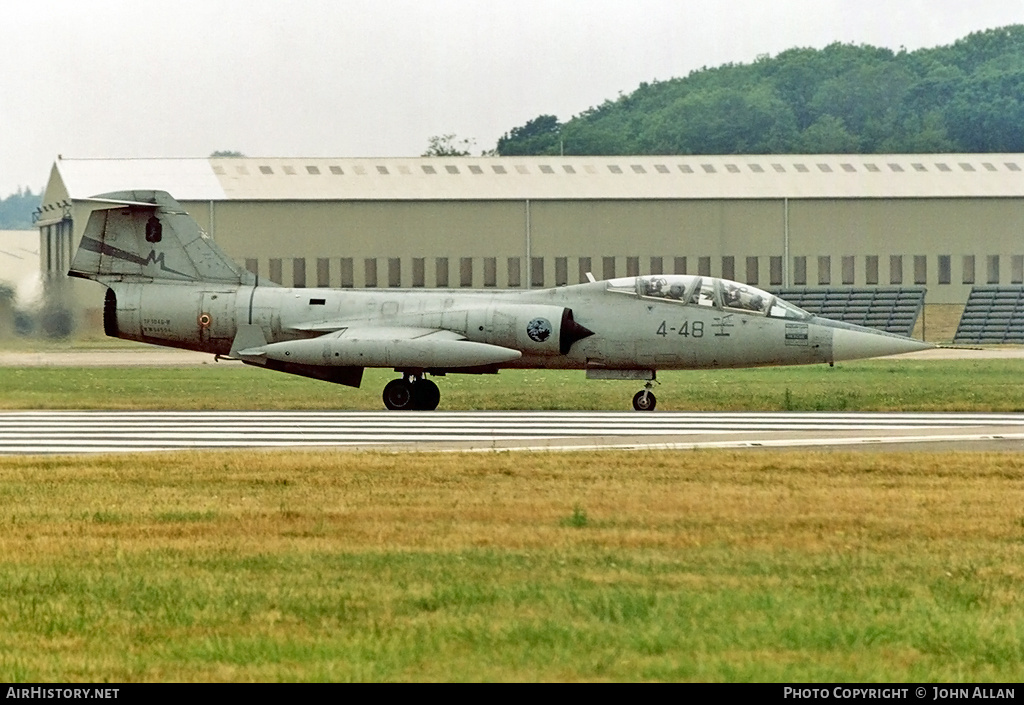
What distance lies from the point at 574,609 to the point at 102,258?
19963 millimetres

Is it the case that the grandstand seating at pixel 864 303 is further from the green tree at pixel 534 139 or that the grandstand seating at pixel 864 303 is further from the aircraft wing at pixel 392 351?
the green tree at pixel 534 139

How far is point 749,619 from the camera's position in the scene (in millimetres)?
8289

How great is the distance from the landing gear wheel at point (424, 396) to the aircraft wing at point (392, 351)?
0.52 m

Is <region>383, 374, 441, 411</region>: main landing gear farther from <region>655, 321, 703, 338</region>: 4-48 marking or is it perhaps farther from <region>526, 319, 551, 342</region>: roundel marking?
<region>655, 321, 703, 338</region>: 4-48 marking

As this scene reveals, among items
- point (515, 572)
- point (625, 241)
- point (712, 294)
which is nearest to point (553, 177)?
point (625, 241)

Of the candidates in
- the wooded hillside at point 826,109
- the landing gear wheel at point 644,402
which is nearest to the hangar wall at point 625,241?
the landing gear wheel at point 644,402

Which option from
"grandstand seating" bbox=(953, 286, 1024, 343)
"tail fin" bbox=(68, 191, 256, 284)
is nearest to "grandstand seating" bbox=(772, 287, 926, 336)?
"grandstand seating" bbox=(953, 286, 1024, 343)

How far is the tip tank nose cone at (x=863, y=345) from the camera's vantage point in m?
25.2

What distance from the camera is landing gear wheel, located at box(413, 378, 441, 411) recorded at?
2592 centimetres

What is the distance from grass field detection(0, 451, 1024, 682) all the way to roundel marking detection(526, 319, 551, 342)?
10.1m
